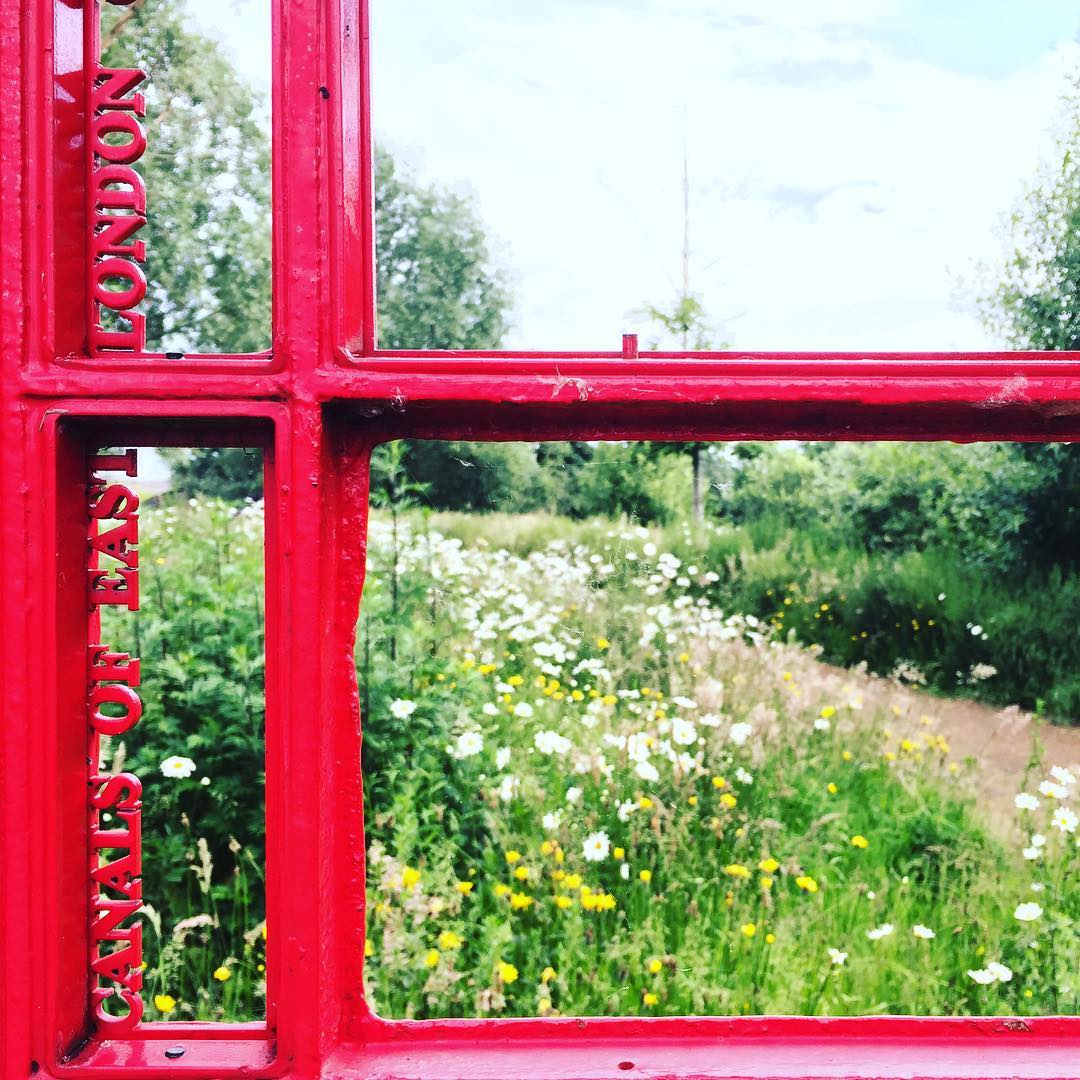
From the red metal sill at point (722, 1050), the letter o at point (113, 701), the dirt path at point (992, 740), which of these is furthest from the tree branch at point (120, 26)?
the dirt path at point (992, 740)

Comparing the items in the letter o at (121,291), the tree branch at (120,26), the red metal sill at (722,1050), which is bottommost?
the red metal sill at (722,1050)

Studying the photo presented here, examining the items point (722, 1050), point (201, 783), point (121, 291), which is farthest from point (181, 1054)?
point (201, 783)

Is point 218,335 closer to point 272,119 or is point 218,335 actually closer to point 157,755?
point 157,755

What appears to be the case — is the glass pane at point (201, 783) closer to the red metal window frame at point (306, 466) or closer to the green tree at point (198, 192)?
Result: the green tree at point (198, 192)

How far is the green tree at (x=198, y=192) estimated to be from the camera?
6.83 ft

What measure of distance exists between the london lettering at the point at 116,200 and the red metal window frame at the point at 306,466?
16 millimetres

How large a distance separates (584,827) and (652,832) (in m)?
0.17

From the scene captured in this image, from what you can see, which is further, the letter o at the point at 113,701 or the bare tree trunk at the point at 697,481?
the bare tree trunk at the point at 697,481

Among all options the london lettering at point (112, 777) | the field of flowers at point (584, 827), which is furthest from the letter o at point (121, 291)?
the field of flowers at point (584, 827)

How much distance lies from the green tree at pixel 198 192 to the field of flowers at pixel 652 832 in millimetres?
885

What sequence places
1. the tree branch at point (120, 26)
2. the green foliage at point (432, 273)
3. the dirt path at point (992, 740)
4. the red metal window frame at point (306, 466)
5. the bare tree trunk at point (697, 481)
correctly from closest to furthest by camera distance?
1. the red metal window frame at point (306, 466)
2. the tree branch at point (120, 26)
3. the green foliage at point (432, 273)
4. the dirt path at point (992, 740)
5. the bare tree trunk at point (697, 481)

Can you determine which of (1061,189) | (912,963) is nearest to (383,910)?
(912,963)

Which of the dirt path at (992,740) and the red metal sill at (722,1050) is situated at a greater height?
the red metal sill at (722,1050)

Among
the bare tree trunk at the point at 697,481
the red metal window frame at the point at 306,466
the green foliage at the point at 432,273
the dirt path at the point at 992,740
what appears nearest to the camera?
the red metal window frame at the point at 306,466
